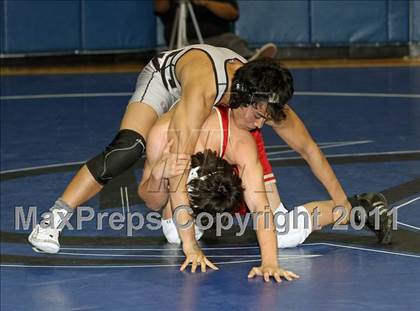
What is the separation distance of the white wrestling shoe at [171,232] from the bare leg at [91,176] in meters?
0.36

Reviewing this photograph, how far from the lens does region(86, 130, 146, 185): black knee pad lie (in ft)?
18.4

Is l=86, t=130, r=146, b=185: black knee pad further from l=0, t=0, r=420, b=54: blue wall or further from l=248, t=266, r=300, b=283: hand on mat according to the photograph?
l=0, t=0, r=420, b=54: blue wall

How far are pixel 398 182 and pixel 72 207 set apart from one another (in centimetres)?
204

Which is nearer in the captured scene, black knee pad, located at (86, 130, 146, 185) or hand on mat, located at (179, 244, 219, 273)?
hand on mat, located at (179, 244, 219, 273)

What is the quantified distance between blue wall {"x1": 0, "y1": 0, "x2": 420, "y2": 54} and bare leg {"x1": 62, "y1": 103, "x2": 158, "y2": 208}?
6846mm

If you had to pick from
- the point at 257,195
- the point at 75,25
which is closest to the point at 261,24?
the point at 75,25

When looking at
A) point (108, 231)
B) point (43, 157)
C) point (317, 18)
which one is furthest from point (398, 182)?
point (317, 18)

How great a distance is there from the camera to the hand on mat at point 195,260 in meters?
5.16

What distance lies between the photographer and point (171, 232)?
5.71 meters

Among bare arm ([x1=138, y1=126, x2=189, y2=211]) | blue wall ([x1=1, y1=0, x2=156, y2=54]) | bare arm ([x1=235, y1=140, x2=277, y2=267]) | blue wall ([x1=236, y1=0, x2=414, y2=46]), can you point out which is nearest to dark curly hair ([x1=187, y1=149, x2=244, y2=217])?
bare arm ([x1=235, y1=140, x2=277, y2=267])

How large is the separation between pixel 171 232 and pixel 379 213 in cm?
99

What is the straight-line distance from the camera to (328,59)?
1291 centimetres

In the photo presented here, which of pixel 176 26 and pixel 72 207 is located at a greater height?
pixel 176 26

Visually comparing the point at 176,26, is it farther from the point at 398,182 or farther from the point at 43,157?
the point at 398,182
